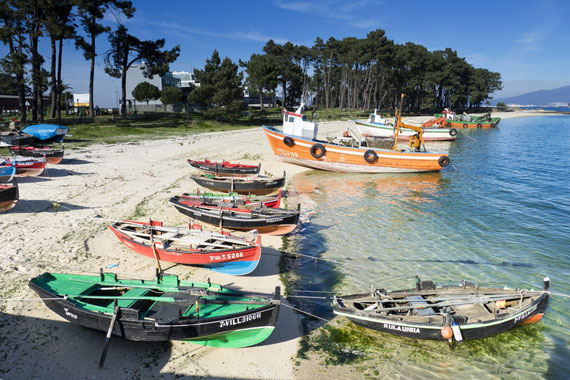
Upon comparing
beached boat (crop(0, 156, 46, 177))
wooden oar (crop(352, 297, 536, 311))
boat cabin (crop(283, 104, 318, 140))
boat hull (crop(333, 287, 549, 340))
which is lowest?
boat hull (crop(333, 287, 549, 340))

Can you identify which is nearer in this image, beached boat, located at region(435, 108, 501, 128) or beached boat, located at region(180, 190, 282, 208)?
beached boat, located at region(180, 190, 282, 208)

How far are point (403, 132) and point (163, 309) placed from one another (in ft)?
167

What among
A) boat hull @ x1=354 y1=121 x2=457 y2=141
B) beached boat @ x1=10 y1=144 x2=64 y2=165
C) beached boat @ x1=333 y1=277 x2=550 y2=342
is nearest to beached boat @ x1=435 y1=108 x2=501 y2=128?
boat hull @ x1=354 y1=121 x2=457 y2=141

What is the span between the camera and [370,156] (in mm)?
27156

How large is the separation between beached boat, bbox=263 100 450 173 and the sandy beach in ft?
28.5

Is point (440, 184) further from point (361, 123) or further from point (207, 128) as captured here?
point (207, 128)

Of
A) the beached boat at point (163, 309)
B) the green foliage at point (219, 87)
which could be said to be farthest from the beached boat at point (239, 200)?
the green foliage at point (219, 87)

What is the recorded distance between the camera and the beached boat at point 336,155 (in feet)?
89.1

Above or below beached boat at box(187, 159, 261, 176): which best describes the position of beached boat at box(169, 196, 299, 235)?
below

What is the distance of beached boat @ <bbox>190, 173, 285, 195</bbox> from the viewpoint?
720 inches

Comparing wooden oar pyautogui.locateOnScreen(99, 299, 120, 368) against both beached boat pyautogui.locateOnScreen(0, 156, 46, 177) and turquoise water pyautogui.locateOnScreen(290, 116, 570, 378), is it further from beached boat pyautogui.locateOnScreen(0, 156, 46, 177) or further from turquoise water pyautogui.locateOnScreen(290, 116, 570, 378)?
beached boat pyautogui.locateOnScreen(0, 156, 46, 177)

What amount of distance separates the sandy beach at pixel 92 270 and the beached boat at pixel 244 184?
142cm

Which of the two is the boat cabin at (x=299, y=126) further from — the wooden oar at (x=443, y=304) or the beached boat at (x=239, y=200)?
the wooden oar at (x=443, y=304)

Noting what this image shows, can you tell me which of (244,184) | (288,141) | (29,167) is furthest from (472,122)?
(29,167)
